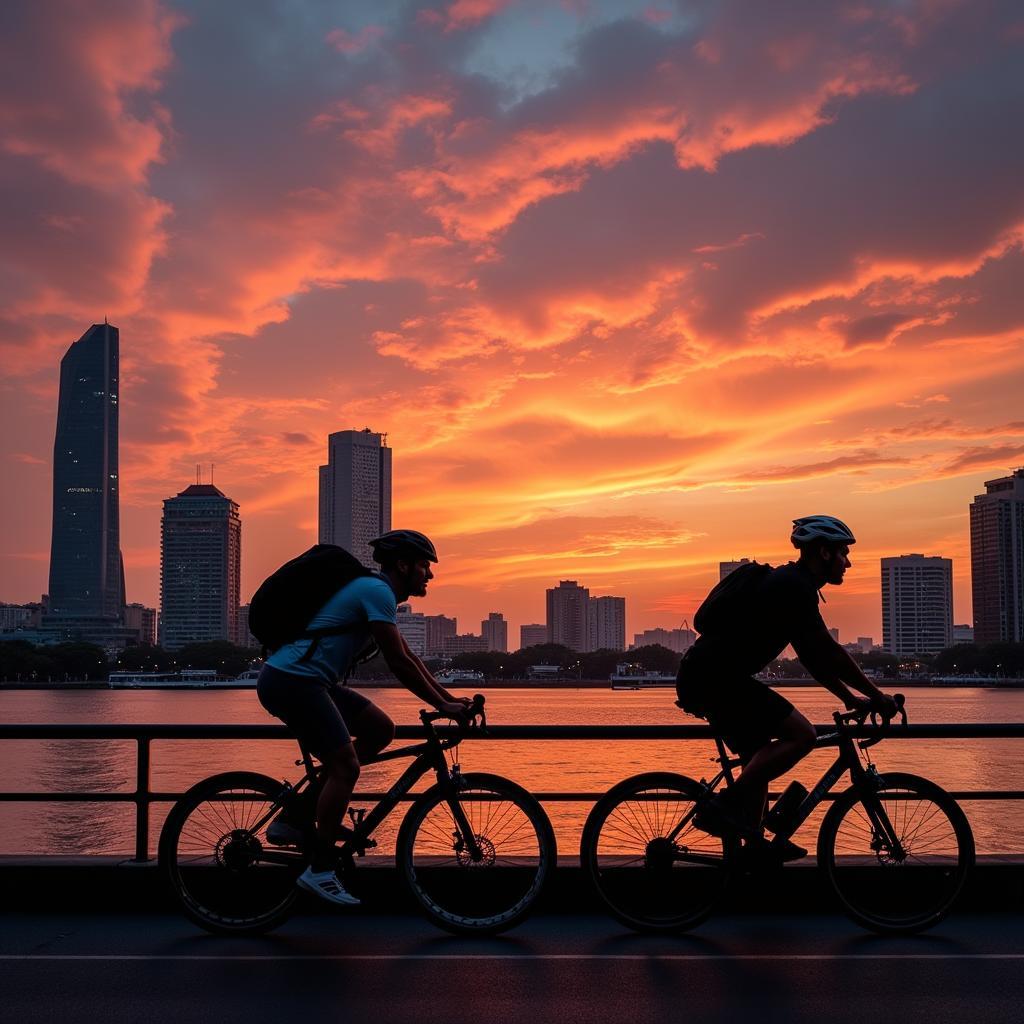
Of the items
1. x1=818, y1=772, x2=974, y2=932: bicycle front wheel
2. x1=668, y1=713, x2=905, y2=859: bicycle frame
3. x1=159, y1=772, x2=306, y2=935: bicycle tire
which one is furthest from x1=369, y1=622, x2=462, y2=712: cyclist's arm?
x1=818, y1=772, x2=974, y2=932: bicycle front wheel

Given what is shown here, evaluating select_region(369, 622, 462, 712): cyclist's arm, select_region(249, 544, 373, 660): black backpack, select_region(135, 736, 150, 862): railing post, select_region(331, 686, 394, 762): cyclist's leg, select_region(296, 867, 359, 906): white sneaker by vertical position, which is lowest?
select_region(296, 867, 359, 906): white sneaker

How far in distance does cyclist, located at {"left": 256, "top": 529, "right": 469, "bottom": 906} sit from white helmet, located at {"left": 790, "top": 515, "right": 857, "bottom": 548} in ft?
6.92

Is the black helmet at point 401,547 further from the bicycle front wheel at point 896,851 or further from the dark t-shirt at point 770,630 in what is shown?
the bicycle front wheel at point 896,851

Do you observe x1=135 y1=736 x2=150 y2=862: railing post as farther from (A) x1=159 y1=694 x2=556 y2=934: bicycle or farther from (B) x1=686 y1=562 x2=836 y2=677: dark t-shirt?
(B) x1=686 y1=562 x2=836 y2=677: dark t-shirt

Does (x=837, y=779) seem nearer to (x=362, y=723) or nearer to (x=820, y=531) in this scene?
(x=820, y=531)

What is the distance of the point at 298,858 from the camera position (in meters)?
6.51

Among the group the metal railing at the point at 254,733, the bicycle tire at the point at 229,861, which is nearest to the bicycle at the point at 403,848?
the bicycle tire at the point at 229,861

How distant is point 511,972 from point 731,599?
7.41 ft

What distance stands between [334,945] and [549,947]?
1.15m

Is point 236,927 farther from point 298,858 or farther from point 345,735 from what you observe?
point 345,735

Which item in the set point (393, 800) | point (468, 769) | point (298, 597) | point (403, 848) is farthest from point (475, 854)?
point (468, 769)

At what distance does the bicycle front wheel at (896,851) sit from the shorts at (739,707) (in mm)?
621

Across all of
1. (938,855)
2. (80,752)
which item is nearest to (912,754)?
(80,752)

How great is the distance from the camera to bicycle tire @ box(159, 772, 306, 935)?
6.55 meters
